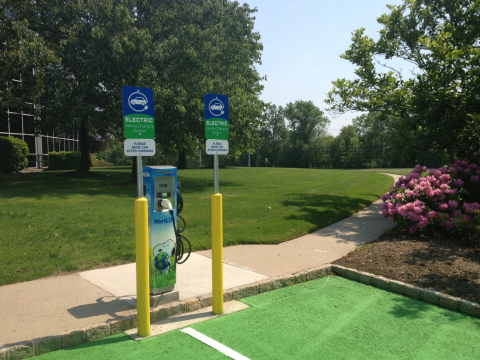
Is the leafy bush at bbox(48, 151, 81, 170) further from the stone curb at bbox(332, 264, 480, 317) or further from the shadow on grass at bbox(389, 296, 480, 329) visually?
the shadow on grass at bbox(389, 296, 480, 329)

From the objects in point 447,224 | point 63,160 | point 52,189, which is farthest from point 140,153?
point 63,160

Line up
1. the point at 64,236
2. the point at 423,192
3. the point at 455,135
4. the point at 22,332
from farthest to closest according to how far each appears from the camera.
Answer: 1. the point at 455,135
2. the point at 423,192
3. the point at 64,236
4. the point at 22,332

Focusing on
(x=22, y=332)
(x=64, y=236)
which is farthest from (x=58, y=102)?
(x=22, y=332)

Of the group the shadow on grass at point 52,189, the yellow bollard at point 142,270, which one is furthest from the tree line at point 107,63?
the yellow bollard at point 142,270

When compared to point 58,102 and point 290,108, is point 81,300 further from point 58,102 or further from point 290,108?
point 290,108

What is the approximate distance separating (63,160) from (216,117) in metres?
28.4

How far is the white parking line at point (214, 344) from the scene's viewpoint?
3.48 metres

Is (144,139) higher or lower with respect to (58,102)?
lower

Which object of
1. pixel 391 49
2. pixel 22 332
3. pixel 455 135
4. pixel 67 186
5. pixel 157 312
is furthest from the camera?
pixel 67 186

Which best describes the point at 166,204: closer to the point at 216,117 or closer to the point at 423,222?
the point at 216,117

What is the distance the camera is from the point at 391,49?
1404 cm

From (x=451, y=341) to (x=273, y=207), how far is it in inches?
323

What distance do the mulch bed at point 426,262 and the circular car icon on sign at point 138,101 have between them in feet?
13.8

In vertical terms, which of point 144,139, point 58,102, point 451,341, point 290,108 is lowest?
point 451,341
